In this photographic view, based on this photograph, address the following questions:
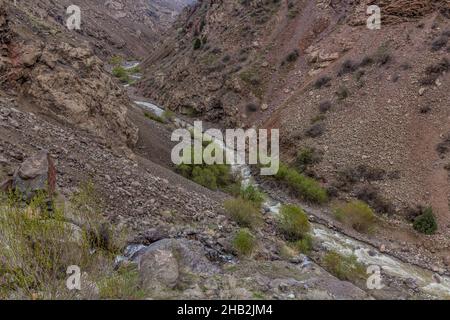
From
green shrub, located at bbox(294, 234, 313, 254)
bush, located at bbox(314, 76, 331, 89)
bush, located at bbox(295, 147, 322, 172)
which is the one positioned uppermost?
bush, located at bbox(314, 76, 331, 89)

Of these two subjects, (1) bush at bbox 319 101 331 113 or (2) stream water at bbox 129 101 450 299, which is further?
(1) bush at bbox 319 101 331 113

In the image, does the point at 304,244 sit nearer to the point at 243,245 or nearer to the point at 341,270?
the point at 341,270

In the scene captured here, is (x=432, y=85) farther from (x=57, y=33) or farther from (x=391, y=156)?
(x=57, y=33)

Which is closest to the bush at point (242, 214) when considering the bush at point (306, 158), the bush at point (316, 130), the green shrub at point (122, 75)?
the bush at point (306, 158)

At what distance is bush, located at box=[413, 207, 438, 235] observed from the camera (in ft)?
63.9

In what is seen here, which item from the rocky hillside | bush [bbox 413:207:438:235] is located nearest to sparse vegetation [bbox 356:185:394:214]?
the rocky hillside

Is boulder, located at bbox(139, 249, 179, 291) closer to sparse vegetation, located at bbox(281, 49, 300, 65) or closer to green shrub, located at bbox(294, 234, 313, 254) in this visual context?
green shrub, located at bbox(294, 234, 313, 254)

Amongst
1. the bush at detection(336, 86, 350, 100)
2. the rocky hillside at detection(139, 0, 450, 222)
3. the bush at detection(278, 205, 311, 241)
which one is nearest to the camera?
the bush at detection(278, 205, 311, 241)

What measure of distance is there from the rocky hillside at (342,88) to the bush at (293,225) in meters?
7.02

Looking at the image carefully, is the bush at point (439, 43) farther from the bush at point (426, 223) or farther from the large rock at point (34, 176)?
the large rock at point (34, 176)

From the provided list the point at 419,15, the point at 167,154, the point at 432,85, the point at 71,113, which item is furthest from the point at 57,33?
the point at 419,15

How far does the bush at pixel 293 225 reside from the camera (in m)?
16.0

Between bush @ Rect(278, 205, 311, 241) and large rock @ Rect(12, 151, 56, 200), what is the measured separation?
31.5ft

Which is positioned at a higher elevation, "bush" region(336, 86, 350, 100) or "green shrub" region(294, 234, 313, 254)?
"bush" region(336, 86, 350, 100)
